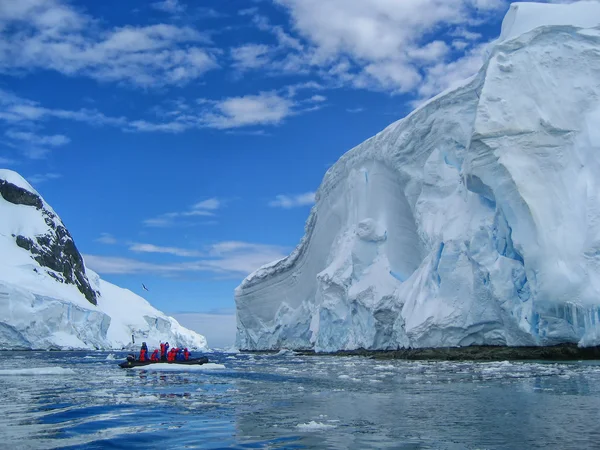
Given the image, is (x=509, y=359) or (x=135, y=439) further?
(x=509, y=359)

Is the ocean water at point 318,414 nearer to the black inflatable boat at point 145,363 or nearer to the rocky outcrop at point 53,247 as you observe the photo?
the black inflatable boat at point 145,363

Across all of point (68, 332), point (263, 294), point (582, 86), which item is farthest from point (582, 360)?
point (68, 332)

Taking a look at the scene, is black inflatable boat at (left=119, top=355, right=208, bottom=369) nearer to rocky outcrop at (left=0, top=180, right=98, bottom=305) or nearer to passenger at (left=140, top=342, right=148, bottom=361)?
passenger at (left=140, top=342, right=148, bottom=361)

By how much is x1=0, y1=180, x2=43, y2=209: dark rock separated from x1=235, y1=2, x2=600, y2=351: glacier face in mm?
64030

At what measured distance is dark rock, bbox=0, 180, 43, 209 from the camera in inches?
3334

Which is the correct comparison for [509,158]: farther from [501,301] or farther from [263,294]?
[263,294]

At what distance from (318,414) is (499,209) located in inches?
673

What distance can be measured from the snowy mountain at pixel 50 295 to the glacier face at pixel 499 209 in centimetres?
3902

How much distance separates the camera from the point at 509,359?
22.7m

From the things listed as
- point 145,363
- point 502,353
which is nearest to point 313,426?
point 502,353

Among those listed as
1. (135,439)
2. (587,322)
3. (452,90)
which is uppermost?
(452,90)

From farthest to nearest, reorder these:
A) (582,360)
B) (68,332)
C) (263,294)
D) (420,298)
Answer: (68,332)
(263,294)
(420,298)
(582,360)

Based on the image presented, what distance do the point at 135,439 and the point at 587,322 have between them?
1657 centimetres

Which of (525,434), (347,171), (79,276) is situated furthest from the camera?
(79,276)
